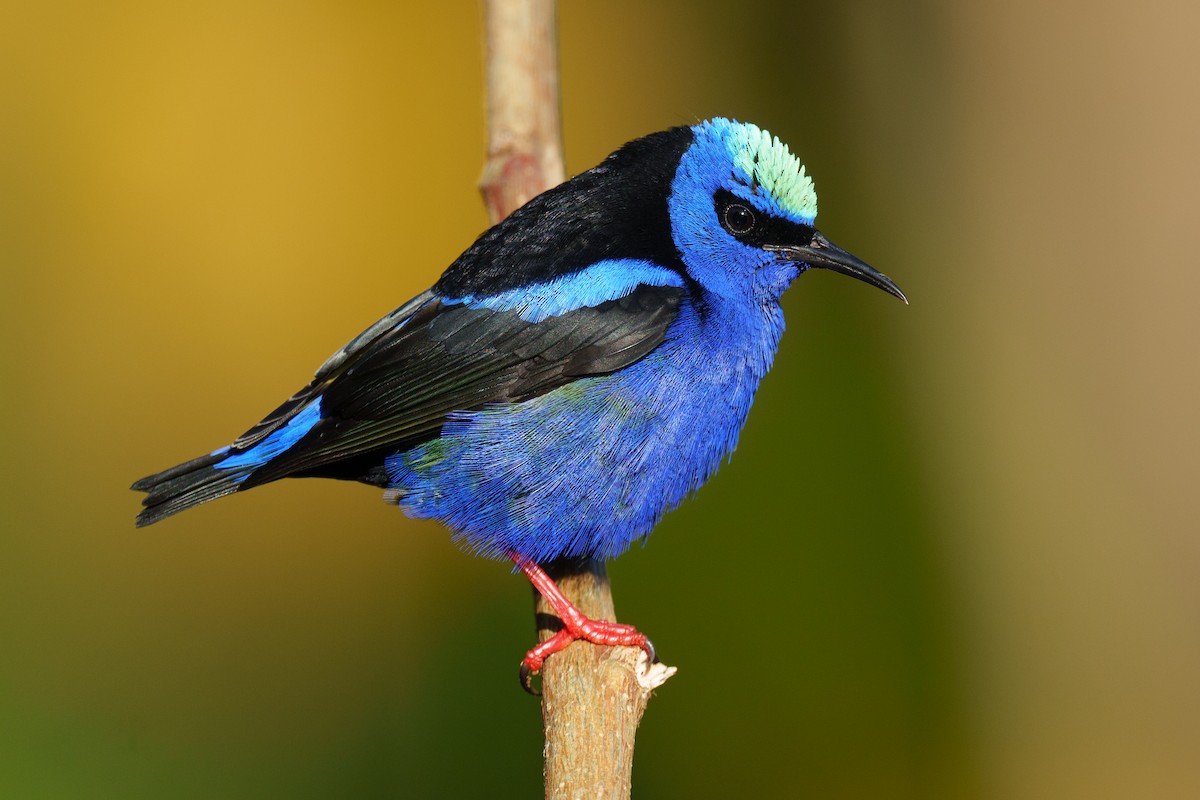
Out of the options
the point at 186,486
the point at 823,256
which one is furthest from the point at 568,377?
the point at 186,486

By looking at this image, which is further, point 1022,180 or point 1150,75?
point 1022,180

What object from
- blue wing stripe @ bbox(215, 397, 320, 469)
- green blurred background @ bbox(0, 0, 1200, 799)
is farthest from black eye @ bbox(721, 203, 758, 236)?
green blurred background @ bbox(0, 0, 1200, 799)

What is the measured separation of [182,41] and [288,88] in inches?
20.0

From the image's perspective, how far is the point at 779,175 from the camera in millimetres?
3260

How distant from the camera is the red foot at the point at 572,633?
3.10 meters

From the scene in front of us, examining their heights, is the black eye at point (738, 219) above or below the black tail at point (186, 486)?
above

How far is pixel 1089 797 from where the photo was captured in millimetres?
4645

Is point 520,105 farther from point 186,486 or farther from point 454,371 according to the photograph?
point 186,486

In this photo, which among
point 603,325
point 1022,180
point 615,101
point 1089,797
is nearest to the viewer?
point 603,325

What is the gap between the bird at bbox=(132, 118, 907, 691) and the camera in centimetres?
309

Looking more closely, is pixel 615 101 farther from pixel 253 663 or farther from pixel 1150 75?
pixel 253 663

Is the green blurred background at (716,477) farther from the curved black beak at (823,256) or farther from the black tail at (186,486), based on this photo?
the curved black beak at (823,256)

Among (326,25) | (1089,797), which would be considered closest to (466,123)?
(326,25)

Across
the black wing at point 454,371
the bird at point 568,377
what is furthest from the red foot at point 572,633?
the black wing at point 454,371
